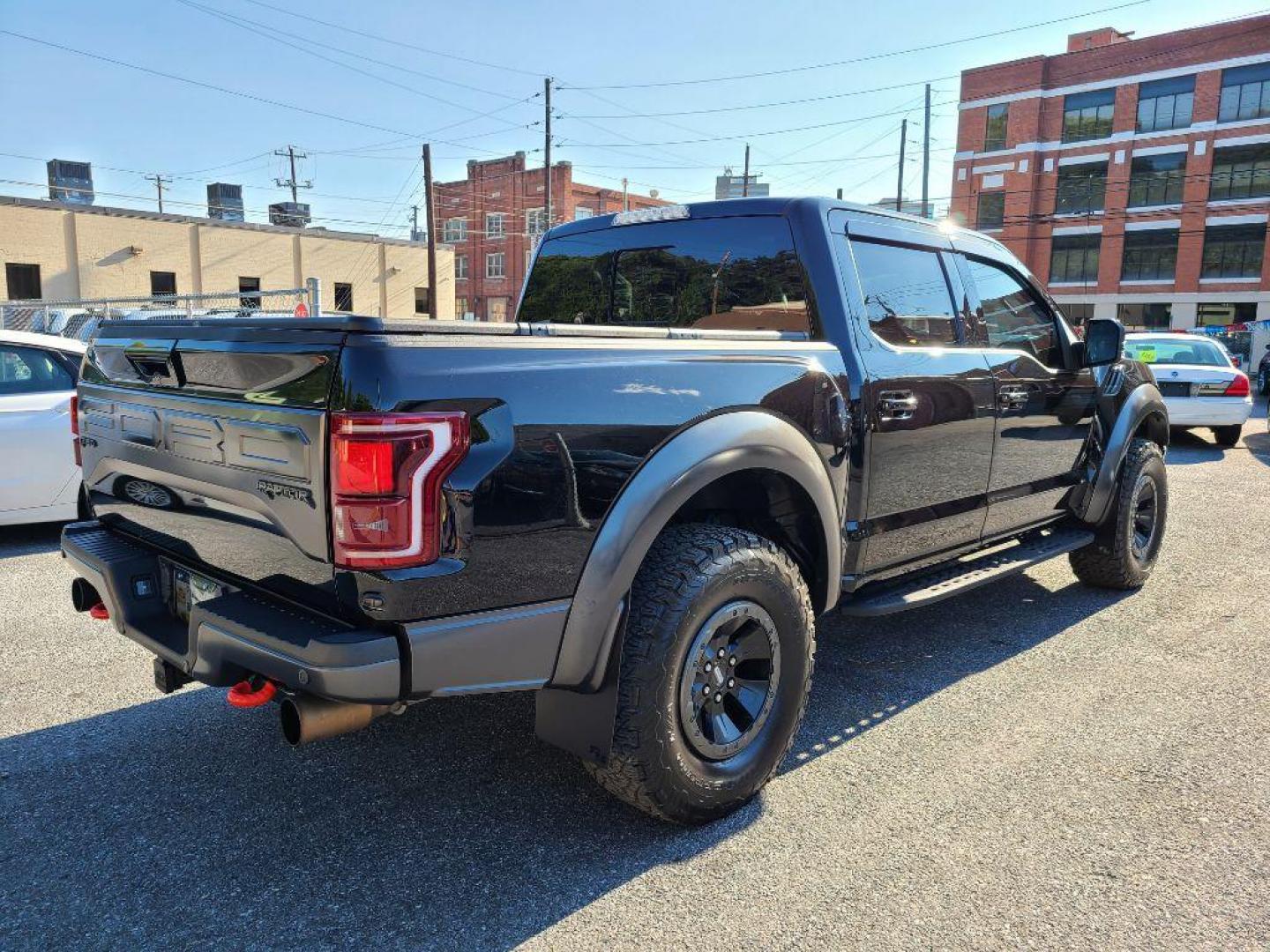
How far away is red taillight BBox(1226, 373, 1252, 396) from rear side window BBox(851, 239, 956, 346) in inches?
417

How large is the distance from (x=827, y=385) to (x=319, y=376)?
5.71ft

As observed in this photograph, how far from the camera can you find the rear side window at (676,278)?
351cm

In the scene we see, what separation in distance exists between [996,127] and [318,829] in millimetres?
54727

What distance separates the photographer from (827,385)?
3.14 meters

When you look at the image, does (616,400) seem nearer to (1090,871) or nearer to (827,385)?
(827,385)

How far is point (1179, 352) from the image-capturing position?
13.5 m

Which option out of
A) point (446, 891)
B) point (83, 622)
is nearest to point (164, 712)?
point (83, 622)

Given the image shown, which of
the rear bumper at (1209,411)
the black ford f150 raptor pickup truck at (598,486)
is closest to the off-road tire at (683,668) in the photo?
the black ford f150 raptor pickup truck at (598,486)

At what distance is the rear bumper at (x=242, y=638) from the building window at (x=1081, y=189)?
2056 inches

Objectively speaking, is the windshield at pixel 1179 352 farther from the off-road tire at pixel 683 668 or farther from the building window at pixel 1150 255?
the building window at pixel 1150 255

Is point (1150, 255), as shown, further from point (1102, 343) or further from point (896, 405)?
point (896, 405)

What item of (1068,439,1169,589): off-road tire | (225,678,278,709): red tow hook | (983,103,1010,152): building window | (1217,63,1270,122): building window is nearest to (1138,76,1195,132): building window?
(1217,63,1270,122): building window

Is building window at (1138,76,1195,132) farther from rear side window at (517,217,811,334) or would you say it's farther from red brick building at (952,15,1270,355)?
rear side window at (517,217,811,334)

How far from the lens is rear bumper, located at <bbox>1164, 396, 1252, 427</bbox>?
40.2 feet
